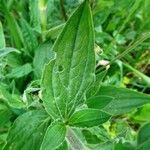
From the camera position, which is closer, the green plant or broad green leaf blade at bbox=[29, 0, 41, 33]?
the green plant

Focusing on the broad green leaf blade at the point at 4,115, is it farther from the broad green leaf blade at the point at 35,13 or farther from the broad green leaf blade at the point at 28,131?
the broad green leaf blade at the point at 35,13

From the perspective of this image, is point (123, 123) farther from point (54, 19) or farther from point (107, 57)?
point (54, 19)

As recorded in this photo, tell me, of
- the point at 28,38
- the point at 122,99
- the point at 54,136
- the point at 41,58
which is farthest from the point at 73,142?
the point at 28,38

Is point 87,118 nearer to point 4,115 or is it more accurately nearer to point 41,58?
point 4,115

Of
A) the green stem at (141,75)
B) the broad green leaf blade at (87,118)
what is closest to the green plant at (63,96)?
the broad green leaf blade at (87,118)

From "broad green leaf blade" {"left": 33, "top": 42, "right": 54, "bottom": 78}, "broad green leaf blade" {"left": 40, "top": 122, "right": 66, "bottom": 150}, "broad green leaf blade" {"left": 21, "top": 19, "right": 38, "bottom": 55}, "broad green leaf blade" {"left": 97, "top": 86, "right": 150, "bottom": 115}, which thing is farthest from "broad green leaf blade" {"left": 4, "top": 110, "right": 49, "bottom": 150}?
"broad green leaf blade" {"left": 21, "top": 19, "right": 38, "bottom": 55}

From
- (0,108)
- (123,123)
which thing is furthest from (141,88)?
(0,108)

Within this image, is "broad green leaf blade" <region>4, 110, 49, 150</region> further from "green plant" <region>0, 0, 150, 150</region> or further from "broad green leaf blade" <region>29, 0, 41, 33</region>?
"broad green leaf blade" <region>29, 0, 41, 33</region>
